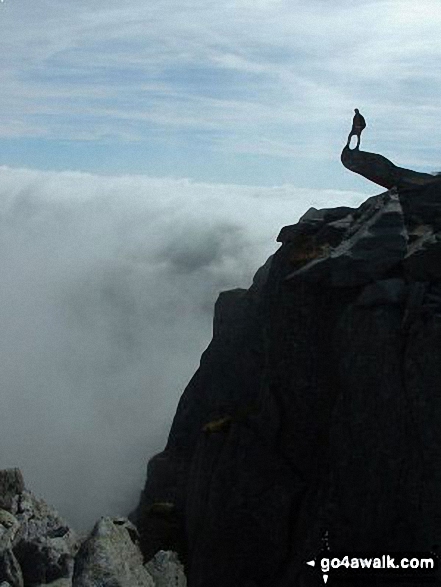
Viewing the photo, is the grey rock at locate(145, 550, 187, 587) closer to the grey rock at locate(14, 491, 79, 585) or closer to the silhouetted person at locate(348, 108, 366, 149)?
the grey rock at locate(14, 491, 79, 585)

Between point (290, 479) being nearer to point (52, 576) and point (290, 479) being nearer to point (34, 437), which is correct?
point (52, 576)

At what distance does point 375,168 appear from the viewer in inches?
2275

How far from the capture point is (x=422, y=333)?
40969mm

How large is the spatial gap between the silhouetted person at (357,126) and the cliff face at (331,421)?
285 inches

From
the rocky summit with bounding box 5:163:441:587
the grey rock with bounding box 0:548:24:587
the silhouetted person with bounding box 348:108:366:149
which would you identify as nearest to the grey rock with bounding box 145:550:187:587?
the rocky summit with bounding box 5:163:441:587

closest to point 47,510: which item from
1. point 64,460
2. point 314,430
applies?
point 314,430

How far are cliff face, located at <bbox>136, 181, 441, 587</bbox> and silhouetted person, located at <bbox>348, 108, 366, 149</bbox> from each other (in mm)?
7247

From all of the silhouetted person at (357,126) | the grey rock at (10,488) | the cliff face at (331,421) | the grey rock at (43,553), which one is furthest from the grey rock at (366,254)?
the grey rock at (43,553)

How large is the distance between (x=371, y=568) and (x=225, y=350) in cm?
2529

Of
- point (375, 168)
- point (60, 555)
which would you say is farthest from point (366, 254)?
point (60, 555)

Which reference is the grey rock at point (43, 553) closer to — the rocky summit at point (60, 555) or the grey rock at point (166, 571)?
the rocky summit at point (60, 555)

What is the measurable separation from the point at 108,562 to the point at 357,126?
3791 centimetres

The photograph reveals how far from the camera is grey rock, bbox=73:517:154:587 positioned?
31391mm

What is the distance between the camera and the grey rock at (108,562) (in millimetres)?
31391
